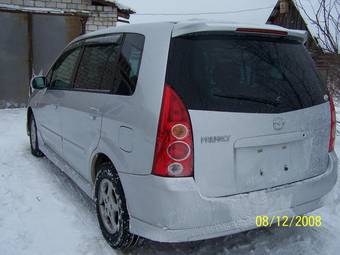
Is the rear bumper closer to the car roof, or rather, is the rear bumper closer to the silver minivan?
the silver minivan

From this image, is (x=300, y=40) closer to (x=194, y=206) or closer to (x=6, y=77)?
(x=194, y=206)

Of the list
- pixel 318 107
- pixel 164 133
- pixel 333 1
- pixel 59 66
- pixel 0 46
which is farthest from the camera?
pixel 0 46

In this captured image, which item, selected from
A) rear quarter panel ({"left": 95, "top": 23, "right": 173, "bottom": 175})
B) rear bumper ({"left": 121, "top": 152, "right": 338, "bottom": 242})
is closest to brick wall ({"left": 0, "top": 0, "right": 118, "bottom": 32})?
rear quarter panel ({"left": 95, "top": 23, "right": 173, "bottom": 175})

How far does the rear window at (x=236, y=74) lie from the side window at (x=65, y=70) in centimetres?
189

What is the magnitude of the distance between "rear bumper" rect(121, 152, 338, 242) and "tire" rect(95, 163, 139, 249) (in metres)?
0.14

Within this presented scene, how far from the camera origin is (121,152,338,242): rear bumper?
8.14 ft

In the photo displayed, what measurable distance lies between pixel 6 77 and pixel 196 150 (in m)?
8.94

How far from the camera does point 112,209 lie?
3.13m

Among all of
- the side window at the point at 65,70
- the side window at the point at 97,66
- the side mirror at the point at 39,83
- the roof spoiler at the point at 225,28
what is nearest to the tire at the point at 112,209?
the side window at the point at 97,66

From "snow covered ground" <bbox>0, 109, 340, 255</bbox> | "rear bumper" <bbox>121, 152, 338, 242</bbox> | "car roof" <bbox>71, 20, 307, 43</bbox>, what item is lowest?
"snow covered ground" <bbox>0, 109, 340, 255</bbox>

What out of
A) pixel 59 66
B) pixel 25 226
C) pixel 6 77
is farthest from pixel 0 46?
pixel 25 226

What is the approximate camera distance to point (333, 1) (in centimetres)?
646

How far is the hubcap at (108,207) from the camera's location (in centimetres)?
309

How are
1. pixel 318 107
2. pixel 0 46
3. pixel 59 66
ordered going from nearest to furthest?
1. pixel 318 107
2. pixel 59 66
3. pixel 0 46
